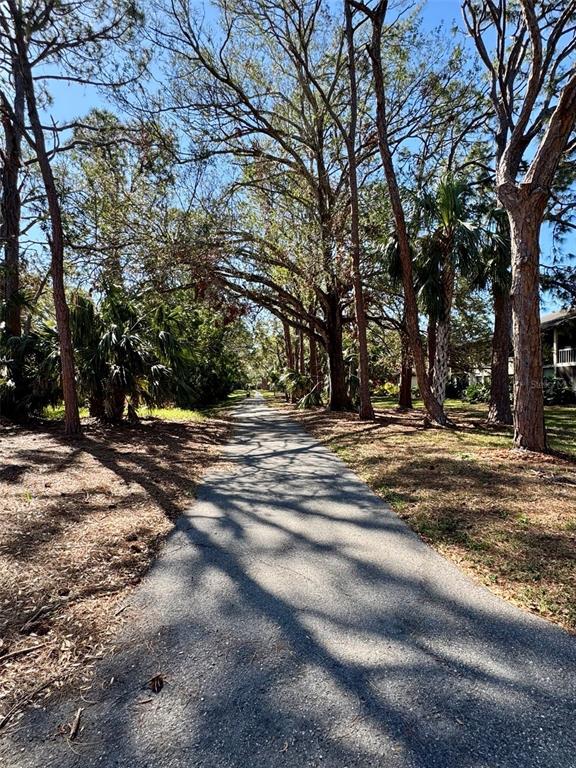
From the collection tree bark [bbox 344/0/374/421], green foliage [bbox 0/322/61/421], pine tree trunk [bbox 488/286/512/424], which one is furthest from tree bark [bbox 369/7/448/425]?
green foliage [bbox 0/322/61/421]

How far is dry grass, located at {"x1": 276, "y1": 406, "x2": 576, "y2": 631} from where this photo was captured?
2.84 m

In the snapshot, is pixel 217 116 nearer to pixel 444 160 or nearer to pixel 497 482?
pixel 444 160

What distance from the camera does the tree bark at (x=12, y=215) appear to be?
1120 centimetres

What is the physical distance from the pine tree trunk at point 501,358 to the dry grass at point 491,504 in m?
2.42

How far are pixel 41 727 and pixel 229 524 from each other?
2.44 metres

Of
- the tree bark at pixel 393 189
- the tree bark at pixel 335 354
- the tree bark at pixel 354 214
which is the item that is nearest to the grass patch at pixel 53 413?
the tree bark at pixel 354 214

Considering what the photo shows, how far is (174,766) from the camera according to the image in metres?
1.50

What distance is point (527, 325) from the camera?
6.82m

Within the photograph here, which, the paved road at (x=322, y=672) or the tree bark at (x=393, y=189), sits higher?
the tree bark at (x=393, y=189)

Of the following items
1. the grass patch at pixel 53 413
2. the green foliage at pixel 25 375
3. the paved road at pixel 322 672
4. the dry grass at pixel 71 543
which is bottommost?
the paved road at pixel 322 672

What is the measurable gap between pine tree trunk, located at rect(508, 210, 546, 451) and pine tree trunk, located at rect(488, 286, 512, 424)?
13.7 ft

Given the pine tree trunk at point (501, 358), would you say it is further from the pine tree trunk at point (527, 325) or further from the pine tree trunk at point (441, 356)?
the pine tree trunk at point (527, 325)

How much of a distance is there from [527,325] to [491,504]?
149 inches

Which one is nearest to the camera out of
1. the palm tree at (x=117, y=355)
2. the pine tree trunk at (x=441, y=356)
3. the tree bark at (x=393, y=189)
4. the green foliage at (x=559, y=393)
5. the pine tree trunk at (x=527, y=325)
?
the pine tree trunk at (x=527, y=325)
